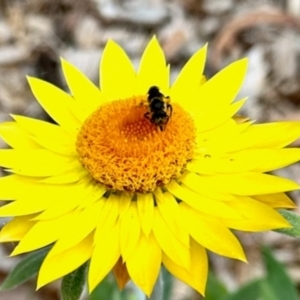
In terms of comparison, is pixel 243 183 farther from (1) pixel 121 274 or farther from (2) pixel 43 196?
(2) pixel 43 196

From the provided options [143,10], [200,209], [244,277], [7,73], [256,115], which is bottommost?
[244,277]

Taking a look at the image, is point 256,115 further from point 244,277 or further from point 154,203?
point 154,203

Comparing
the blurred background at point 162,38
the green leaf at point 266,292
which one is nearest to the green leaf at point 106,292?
the green leaf at point 266,292

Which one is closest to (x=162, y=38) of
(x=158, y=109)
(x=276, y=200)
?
(x=158, y=109)

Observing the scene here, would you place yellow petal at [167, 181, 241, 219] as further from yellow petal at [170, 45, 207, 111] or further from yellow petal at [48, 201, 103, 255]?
yellow petal at [170, 45, 207, 111]

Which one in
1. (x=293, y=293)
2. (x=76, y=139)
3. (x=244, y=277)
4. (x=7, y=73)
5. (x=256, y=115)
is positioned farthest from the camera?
(x=7, y=73)

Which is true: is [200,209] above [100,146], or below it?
below

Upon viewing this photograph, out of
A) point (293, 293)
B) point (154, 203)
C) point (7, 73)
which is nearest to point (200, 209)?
point (154, 203)
